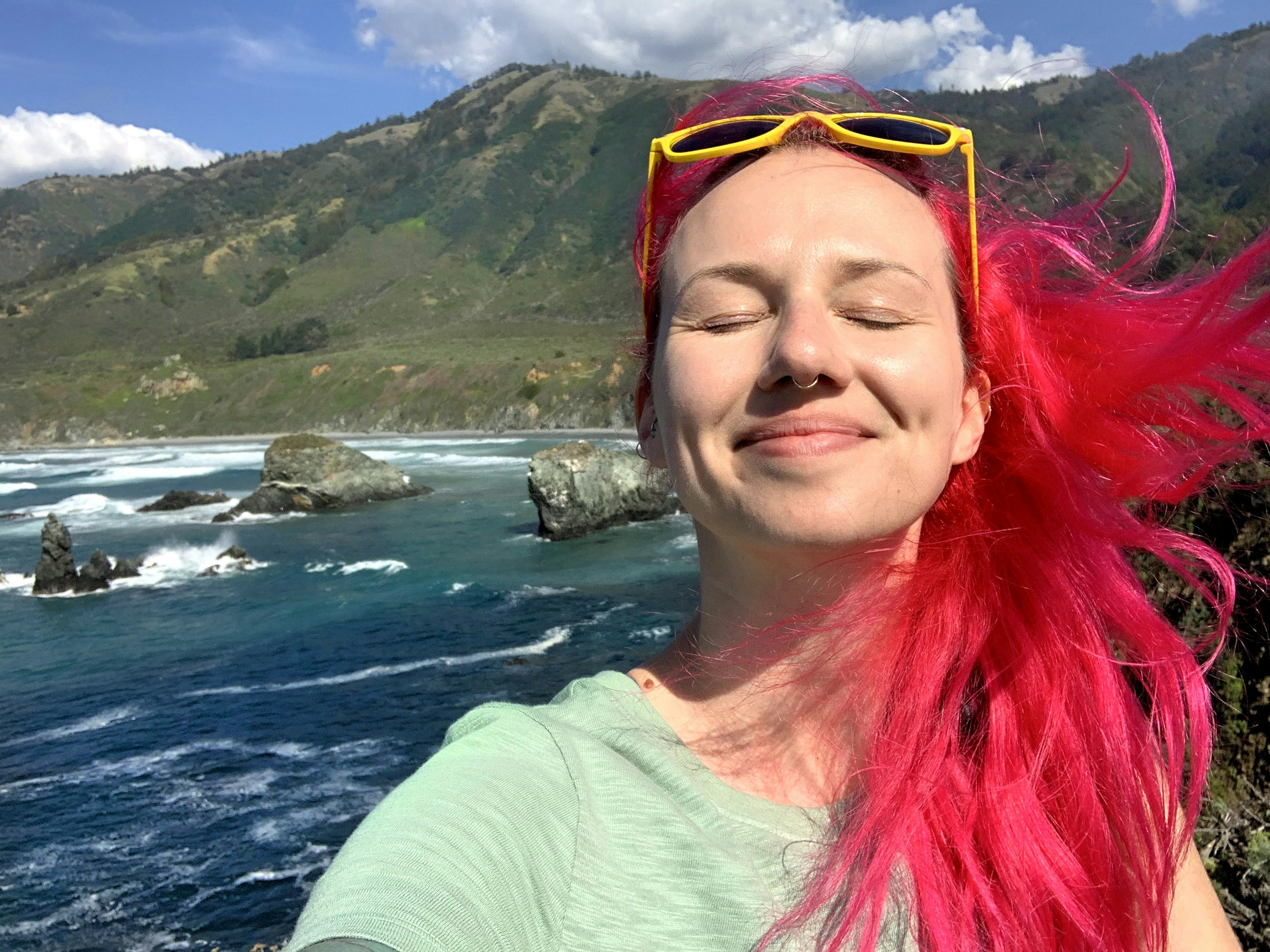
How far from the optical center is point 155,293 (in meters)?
121

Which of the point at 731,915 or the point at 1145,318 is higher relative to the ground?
the point at 1145,318

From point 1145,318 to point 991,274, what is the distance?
1.10 feet

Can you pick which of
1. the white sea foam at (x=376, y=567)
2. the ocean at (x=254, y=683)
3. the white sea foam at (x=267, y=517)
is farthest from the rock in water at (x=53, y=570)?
the white sea foam at (x=267, y=517)

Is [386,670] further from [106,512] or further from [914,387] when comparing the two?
[106,512]

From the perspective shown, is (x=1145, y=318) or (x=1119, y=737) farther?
(x=1145, y=318)

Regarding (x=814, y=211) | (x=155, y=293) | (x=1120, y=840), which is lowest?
(x=1120, y=840)

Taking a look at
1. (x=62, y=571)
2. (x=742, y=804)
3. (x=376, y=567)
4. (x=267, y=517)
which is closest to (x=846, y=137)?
(x=742, y=804)

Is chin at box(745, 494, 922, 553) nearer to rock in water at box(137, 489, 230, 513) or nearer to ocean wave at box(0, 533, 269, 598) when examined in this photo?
ocean wave at box(0, 533, 269, 598)

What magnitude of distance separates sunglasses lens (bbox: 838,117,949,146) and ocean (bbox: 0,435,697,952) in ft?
24.2

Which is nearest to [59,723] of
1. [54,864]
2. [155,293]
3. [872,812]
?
[54,864]

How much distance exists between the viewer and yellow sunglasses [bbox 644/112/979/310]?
5.41 ft

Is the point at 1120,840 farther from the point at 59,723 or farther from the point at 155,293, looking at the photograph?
the point at 155,293

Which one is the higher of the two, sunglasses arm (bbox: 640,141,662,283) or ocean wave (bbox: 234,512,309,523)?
sunglasses arm (bbox: 640,141,662,283)

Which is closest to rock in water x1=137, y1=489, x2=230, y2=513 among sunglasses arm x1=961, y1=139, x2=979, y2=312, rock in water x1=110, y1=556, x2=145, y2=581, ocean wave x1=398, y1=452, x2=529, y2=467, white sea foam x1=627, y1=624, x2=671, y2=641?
rock in water x1=110, y1=556, x2=145, y2=581
